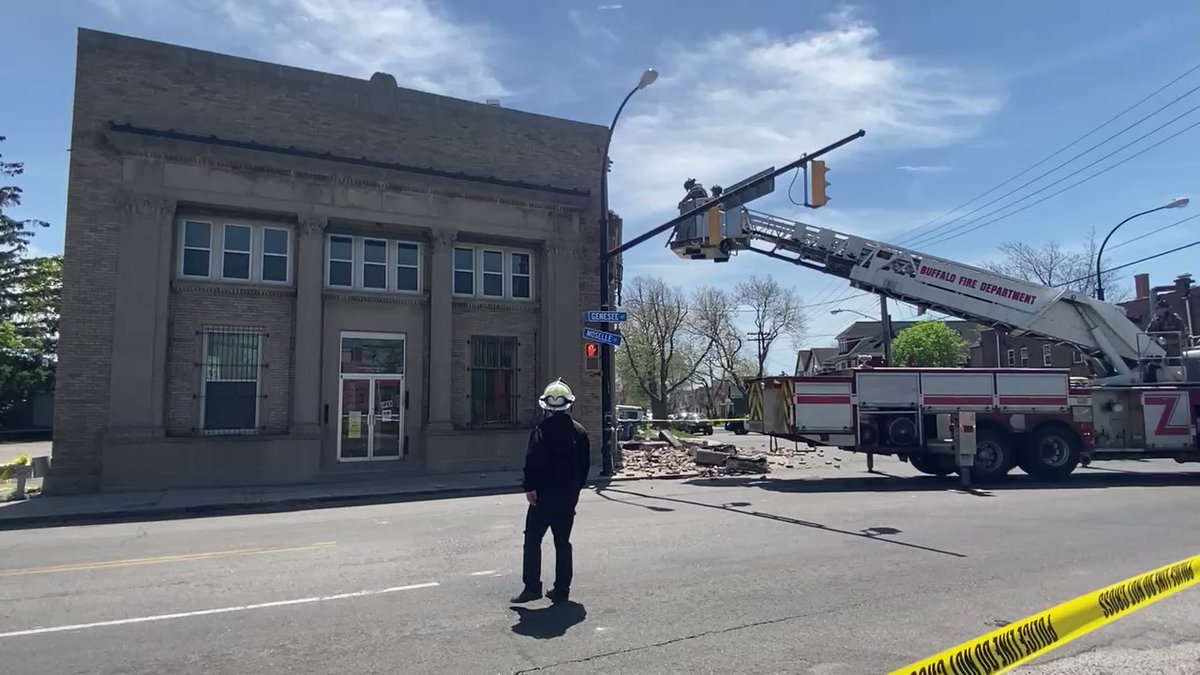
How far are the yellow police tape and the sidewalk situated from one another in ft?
36.8

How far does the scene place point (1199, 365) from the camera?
56.8ft

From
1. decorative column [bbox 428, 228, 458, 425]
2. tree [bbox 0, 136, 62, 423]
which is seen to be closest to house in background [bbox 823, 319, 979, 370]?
decorative column [bbox 428, 228, 458, 425]

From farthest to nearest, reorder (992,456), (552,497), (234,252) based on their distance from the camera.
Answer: (234,252), (992,456), (552,497)

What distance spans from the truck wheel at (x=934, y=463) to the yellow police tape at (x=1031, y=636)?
38.0 feet

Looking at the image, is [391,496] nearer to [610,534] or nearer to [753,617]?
[610,534]

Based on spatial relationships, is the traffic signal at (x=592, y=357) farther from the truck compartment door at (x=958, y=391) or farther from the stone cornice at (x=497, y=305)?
the truck compartment door at (x=958, y=391)

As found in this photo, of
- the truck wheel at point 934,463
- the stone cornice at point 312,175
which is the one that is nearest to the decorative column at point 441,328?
the stone cornice at point 312,175

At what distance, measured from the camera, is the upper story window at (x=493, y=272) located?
1886 centimetres

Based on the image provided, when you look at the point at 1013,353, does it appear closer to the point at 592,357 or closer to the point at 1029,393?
the point at 1029,393

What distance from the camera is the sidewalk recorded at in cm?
1200

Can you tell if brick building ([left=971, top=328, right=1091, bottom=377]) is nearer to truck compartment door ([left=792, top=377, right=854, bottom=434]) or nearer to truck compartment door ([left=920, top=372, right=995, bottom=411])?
truck compartment door ([left=920, top=372, right=995, bottom=411])

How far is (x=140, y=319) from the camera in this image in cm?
1506

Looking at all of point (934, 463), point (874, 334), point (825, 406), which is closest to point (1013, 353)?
point (874, 334)

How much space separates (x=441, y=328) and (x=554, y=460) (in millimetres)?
12269
